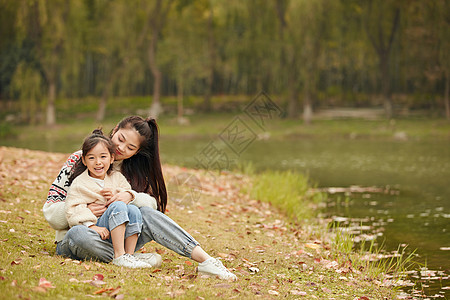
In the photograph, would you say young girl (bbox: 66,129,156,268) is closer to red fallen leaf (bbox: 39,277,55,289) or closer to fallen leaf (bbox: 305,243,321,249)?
red fallen leaf (bbox: 39,277,55,289)

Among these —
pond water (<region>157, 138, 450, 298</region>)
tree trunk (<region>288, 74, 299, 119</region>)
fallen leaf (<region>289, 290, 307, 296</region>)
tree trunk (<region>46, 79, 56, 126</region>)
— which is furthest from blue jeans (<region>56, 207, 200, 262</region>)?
tree trunk (<region>288, 74, 299, 119</region>)

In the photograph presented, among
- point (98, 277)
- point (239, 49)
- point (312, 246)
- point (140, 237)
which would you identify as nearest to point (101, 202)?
point (140, 237)

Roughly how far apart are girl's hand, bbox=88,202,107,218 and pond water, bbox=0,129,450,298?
3182 millimetres

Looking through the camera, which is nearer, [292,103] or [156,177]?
[156,177]

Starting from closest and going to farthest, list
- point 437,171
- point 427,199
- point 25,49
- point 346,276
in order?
point 346,276 < point 427,199 < point 437,171 < point 25,49

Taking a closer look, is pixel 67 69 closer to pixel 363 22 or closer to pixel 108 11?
pixel 108 11

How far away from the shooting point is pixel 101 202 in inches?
177

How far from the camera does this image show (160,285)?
→ 407cm

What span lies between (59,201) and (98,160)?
19.2 inches

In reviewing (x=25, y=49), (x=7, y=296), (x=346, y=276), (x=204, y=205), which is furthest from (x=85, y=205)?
(x=25, y=49)


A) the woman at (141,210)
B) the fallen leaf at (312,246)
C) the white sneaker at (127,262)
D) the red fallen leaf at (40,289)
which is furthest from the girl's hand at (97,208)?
the fallen leaf at (312,246)

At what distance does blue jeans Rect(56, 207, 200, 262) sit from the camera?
4289 mm

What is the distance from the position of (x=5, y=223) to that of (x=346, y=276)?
3.39 meters

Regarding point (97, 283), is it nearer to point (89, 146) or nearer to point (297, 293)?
point (89, 146)
